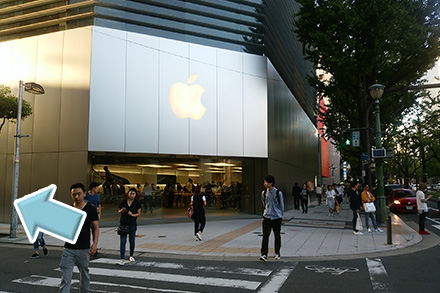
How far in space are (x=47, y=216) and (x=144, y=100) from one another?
42.0 feet

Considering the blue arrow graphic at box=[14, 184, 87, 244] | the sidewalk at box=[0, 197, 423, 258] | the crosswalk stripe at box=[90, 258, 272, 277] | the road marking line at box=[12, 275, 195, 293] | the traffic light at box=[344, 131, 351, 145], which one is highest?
the traffic light at box=[344, 131, 351, 145]

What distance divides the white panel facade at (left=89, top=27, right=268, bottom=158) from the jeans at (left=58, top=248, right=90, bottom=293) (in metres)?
10.8

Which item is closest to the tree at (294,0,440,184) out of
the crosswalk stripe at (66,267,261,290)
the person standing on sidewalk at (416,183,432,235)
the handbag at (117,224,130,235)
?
the person standing on sidewalk at (416,183,432,235)

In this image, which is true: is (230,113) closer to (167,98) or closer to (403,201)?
(167,98)

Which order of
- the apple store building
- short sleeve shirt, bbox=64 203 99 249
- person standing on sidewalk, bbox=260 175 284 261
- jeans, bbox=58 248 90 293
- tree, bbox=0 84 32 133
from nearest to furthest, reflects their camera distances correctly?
jeans, bbox=58 248 90 293, short sleeve shirt, bbox=64 203 99 249, person standing on sidewalk, bbox=260 175 284 261, tree, bbox=0 84 32 133, the apple store building

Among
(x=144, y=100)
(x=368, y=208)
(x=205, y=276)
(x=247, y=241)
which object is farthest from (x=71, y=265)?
(x=144, y=100)

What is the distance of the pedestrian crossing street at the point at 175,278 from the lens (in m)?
5.95

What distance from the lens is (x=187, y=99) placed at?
16.7 metres

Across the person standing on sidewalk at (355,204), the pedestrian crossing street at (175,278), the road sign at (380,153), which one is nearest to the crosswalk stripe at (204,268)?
the pedestrian crossing street at (175,278)

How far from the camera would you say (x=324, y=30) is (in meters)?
17.5

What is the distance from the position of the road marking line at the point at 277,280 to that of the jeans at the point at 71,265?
2864mm

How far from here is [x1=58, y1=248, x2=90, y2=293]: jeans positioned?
14.1ft

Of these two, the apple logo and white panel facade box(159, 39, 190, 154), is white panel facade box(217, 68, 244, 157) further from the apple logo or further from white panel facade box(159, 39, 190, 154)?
white panel facade box(159, 39, 190, 154)

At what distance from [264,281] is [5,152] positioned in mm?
15197
